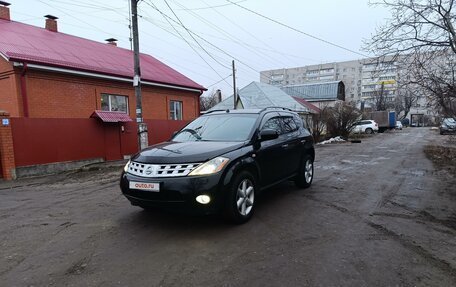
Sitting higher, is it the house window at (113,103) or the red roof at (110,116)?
the house window at (113,103)

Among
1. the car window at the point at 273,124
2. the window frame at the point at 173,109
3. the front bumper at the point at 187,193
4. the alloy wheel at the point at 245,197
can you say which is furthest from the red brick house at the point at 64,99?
the alloy wheel at the point at 245,197

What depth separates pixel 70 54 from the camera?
47.4 feet

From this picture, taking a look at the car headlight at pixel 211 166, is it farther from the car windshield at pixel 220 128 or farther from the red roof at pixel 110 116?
the red roof at pixel 110 116

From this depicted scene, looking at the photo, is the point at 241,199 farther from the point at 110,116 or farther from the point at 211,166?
the point at 110,116

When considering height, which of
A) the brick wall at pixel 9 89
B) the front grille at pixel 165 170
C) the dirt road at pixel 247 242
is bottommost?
the dirt road at pixel 247 242

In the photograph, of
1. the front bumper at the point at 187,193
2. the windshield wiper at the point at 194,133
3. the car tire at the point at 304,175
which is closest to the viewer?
the front bumper at the point at 187,193

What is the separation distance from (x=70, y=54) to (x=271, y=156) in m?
12.3

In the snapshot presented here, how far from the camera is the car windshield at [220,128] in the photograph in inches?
211

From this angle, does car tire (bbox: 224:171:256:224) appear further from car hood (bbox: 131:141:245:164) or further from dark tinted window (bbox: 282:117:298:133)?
dark tinted window (bbox: 282:117:298:133)

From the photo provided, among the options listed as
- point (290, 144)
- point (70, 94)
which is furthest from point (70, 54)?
point (290, 144)

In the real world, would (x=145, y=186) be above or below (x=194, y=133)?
below

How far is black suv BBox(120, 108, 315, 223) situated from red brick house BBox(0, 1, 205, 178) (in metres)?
6.51

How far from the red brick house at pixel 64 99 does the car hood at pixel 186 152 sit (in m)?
6.74

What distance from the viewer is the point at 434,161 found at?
12.0m
